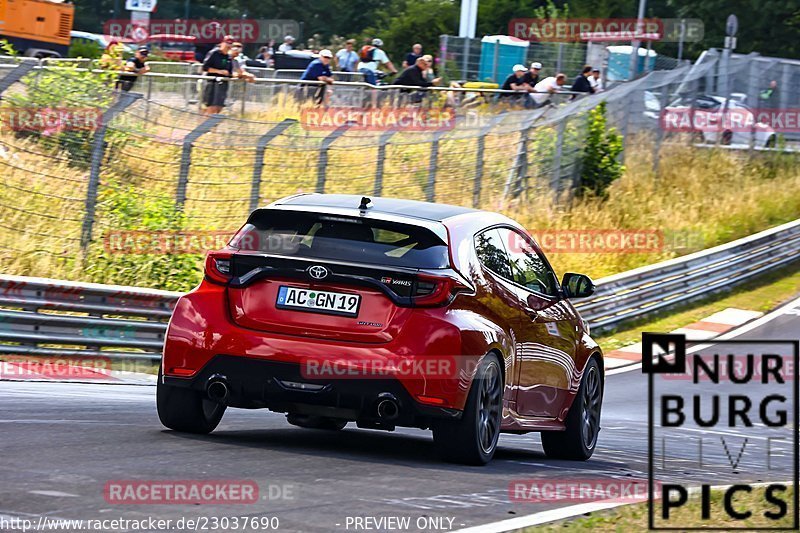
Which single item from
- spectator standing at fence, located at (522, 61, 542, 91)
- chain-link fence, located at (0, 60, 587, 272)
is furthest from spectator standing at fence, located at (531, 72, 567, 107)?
chain-link fence, located at (0, 60, 587, 272)

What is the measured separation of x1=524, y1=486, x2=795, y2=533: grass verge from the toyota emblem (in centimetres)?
209

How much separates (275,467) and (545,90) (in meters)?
21.7

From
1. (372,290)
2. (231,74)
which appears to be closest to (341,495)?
(372,290)

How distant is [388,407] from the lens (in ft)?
25.7

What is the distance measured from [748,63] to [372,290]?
25713 millimetres

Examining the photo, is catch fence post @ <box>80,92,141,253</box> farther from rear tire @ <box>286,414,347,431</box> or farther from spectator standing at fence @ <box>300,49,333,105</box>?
spectator standing at fence @ <box>300,49,333,105</box>

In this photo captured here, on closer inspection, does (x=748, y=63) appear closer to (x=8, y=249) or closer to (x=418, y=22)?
(x=8, y=249)

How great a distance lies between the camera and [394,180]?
1941cm

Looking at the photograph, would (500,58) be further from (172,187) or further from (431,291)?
(431,291)

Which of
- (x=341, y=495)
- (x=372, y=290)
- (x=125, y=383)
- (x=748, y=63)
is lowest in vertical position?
(x=125, y=383)

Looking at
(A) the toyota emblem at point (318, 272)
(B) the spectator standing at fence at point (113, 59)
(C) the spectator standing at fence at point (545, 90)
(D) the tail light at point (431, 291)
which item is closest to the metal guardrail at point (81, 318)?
(A) the toyota emblem at point (318, 272)

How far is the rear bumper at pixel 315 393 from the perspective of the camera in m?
7.81

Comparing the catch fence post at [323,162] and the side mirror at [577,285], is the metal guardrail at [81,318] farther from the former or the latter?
the side mirror at [577,285]

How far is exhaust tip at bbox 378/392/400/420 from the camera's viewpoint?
25.6 ft
